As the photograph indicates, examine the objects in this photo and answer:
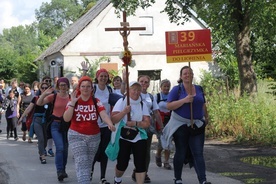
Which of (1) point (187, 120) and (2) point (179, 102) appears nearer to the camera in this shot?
(2) point (179, 102)

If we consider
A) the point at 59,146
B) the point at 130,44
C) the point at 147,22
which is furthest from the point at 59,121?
the point at 147,22

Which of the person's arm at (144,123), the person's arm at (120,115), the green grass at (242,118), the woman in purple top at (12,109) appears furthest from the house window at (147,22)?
the person's arm at (120,115)

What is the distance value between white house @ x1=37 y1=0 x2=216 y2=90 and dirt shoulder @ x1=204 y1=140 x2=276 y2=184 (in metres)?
20.9

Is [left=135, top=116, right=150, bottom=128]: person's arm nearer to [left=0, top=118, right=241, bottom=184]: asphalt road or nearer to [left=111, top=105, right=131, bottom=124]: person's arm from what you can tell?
[left=111, top=105, right=131, bottom=124]: person's arm

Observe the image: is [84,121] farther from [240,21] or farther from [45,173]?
[240,21]

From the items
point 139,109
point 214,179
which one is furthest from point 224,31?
point 139,109

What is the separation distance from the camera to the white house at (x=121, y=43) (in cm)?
3575

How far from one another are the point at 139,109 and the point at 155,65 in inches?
1165

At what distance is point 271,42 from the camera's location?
69.0 ft

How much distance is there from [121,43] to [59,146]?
2711cm

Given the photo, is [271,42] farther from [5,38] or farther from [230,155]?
[5,38]

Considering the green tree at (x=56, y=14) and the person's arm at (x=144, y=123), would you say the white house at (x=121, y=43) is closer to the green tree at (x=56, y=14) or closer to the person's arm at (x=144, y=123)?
the person's arm at (x=144, y=123)

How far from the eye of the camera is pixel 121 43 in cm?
3688

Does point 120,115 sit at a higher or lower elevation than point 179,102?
lower
